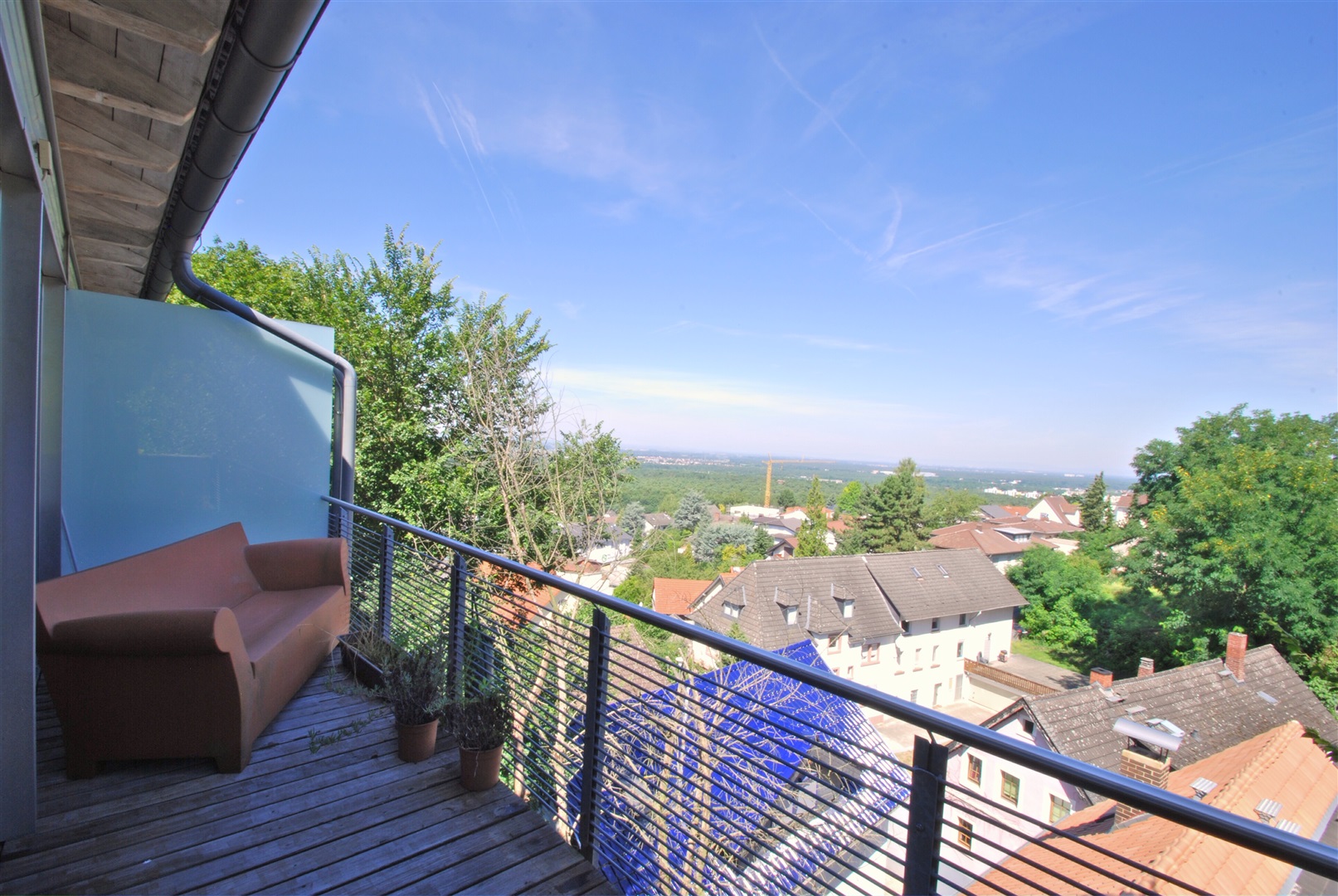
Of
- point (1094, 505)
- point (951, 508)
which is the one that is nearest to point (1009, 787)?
point (951, 508)

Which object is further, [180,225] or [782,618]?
[782,618]

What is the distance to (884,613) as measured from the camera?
23.0m

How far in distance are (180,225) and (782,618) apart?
776 inches

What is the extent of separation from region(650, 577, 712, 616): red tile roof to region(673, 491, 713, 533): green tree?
60.8 feet

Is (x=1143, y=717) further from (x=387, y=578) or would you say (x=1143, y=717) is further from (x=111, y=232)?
(x=111, y=232)

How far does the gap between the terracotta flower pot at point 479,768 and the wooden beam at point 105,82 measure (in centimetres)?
257

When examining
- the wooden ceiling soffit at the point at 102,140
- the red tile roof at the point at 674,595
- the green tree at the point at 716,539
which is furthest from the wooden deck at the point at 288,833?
the green tree at the point at 716,539

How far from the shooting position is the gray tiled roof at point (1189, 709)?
12172mm

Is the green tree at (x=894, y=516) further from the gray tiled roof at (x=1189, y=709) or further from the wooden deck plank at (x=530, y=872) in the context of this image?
the wooden deck plank at (x=530, y=872)

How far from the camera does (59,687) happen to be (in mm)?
2104

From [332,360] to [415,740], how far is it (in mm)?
3240

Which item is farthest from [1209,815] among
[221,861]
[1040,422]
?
[1040,422]

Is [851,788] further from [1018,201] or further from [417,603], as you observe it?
[1018,201]

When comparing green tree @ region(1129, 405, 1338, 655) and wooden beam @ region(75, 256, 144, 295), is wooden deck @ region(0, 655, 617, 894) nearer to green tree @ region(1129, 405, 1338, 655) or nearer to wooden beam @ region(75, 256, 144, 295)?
wooden beam @ region(75, 256, 144, 295)
